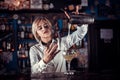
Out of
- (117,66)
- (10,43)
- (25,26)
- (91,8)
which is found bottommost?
(117,66)

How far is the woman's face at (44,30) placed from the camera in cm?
654

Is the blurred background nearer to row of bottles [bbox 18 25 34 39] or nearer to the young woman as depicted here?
row of bottles [bbox 18 25 34 39]

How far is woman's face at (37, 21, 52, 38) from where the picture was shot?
21.5 feet

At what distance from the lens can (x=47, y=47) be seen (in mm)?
6535

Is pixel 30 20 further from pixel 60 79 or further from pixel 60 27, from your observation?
pixel 60 79

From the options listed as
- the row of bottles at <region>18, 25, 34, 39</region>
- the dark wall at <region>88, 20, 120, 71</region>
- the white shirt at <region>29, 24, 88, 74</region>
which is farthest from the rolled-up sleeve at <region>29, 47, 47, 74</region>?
the dark wall at <region>88, 20, 120, 71</region>

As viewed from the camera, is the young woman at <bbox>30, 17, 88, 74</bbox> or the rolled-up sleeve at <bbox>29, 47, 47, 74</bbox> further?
the young woman at <bbox>30, 17, 88, 74</bbox>

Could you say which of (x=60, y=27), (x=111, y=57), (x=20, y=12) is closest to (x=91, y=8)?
(x=60, y=27)

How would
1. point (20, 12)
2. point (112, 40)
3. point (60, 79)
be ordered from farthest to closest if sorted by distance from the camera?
point (112, 40), point (20, 12), point (60, 79)

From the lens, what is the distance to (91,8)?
6801mm

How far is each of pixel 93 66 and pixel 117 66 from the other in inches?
25.7

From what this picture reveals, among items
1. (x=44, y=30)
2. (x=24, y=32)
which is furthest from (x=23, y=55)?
(x=44, y=30)

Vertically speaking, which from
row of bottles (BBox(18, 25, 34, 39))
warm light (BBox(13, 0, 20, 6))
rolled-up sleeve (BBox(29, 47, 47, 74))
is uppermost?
warm light (BBox(13, 0, 20, 6))

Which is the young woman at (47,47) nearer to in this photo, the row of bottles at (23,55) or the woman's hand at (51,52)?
the woman's hand at (51,52)
